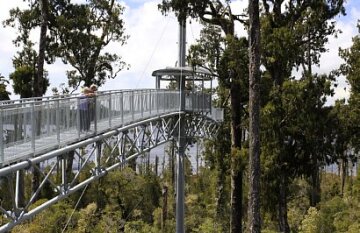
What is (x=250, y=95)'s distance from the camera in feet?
48.8

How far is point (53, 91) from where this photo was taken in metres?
32.8

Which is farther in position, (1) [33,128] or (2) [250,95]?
(2) [250,95]

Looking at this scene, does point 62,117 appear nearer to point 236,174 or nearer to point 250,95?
point 250,95

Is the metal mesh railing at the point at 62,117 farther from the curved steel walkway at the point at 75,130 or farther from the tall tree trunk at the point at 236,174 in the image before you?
the tall tree trunk at the point at 236,174

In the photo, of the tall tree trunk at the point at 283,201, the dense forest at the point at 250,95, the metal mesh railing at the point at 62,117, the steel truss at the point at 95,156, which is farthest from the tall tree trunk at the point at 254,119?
the tall tree trunk at the point at 283,201

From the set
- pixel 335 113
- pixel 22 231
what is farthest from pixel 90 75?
pixel 335 113

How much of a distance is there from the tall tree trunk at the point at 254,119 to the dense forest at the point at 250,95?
0.08 ft

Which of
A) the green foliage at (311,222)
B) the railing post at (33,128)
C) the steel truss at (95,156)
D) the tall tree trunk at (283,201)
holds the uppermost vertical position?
the railing post at (33,128)

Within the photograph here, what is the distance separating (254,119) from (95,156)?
4.22 m

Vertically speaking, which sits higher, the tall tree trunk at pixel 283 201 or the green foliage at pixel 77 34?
the green foliage at pixel 77 34

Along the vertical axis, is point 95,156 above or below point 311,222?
above

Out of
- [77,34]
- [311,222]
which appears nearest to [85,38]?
[77,34]

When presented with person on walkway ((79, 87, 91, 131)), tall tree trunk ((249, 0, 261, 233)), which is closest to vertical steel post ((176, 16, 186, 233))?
tall tree trunk ((249, 0, 261, 233))

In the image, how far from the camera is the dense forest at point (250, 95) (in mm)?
19688
